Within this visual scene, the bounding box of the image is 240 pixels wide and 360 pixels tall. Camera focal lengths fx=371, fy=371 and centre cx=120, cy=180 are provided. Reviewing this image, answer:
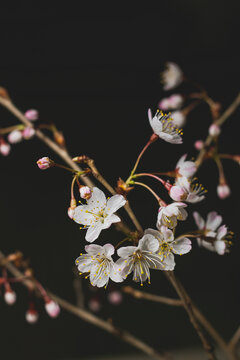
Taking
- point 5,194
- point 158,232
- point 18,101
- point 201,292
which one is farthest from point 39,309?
point 158,232

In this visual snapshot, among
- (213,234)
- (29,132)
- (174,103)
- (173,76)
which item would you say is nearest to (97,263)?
(213,234)

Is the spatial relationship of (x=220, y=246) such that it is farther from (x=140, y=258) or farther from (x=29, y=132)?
(x=29, y=132)

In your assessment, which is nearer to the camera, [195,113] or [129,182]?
[129,182]

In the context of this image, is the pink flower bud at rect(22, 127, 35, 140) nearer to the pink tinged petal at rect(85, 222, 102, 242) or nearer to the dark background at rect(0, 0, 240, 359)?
the pink tinged petal at rect(85, 222, 102, 242)

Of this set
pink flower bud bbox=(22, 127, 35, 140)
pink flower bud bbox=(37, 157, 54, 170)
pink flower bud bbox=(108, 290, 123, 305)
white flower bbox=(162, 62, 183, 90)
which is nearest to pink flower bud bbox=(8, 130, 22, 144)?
pink flower bud bbox=(22, 127, 35, 140)

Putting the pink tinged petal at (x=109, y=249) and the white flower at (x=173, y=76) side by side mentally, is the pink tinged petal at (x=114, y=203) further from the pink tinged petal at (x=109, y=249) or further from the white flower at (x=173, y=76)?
the white flower at (x=173, y=76)

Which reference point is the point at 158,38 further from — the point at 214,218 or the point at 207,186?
the point at 214,218
